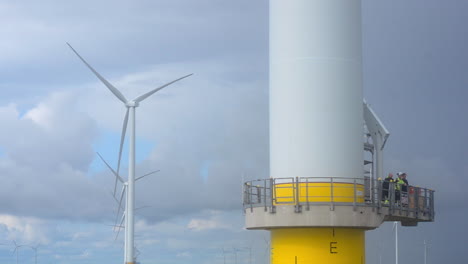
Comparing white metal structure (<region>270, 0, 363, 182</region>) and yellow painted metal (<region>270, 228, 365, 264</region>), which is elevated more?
white metal structure (<region>270, 0, 363, 182</region>)

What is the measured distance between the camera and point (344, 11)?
43969 mm

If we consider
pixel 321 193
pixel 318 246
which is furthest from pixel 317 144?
pixel 318 246

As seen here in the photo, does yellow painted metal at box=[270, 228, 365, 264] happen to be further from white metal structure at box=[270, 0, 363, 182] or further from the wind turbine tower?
white metal structure at box=[270, 0, 363, 182]

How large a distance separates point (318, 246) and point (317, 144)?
5536mm

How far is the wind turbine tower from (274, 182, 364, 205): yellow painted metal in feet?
0.18

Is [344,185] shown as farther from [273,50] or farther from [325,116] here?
[273,50]

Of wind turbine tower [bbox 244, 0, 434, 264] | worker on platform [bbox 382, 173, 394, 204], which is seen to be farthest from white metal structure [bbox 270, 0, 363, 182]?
worker on platform [bbox 382, 173, 394, 204]

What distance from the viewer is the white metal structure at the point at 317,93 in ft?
140

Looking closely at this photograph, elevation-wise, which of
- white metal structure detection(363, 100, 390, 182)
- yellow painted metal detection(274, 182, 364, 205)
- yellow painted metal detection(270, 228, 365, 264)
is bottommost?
yellow painted metal detection(270, 228, 365, 264)

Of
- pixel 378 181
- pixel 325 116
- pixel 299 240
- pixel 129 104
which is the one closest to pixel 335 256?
pixel 299 240

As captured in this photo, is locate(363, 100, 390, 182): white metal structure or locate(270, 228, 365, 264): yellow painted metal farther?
locate(363, 100, 390, 182): white metal structure

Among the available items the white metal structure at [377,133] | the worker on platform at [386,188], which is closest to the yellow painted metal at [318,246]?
A: the worker on platform at [386,188]

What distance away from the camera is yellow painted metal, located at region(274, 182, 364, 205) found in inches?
1652

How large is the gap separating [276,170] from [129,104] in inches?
517
